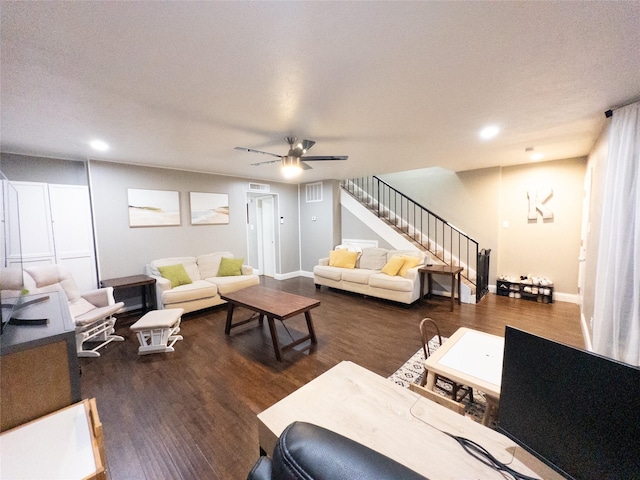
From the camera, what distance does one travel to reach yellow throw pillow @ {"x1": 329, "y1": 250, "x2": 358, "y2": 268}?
206 inches

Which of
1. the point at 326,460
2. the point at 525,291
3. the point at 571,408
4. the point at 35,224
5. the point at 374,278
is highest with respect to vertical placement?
the point at 35,224

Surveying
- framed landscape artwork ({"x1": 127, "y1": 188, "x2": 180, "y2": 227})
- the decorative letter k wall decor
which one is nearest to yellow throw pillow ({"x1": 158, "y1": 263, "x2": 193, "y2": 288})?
framed landscape artwork ({"x1": 127, "y1": 188, "x2": 180, "y2": 227})

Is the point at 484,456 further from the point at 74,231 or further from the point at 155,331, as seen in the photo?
the point at 74,231

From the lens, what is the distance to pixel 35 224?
10.9 ft

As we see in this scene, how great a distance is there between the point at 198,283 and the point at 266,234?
2752 millimetres

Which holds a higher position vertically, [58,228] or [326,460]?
[58,228]

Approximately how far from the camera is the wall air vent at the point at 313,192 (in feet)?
20.5

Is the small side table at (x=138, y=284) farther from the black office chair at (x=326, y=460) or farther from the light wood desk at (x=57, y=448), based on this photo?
the black office chair at (x=326, y=460)

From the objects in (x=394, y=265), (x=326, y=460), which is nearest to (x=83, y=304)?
(x=326, y=460)

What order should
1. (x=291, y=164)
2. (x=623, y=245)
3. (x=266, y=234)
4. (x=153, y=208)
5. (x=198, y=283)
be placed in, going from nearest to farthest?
(x=623, y=245) < (x=291, y=164) < (x=198, y=283) < (x=153, y=208) < (x=266, y=234)

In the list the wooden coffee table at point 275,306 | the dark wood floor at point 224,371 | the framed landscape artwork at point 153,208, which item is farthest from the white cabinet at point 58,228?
the wooden coffee table at point 275,306

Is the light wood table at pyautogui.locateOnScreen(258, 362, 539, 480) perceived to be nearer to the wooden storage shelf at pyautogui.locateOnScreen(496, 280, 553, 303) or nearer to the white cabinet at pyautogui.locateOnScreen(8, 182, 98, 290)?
the white cabinet at pyautogui.locateOnScreen(8, 182, 98, 290)

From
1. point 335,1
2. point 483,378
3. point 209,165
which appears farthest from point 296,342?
point 209,165

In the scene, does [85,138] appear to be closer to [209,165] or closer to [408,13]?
[209,165]
